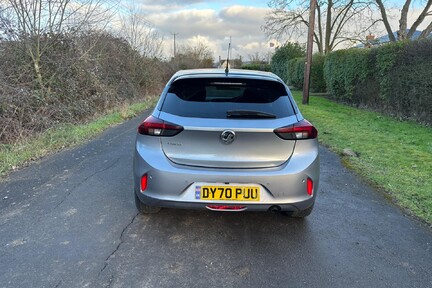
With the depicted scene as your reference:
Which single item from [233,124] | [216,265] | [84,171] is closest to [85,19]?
[84,171]

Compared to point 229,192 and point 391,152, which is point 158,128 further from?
point 391,152

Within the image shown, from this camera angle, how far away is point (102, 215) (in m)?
3.58

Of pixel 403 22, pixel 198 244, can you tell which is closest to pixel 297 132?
pixel 198 244

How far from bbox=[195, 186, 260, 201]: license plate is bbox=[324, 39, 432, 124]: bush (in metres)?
9.10

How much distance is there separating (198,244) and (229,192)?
0.62 m

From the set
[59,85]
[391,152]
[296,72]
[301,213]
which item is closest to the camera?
[301,213]

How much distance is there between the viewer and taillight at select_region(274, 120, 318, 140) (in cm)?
291

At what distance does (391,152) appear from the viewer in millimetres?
6426

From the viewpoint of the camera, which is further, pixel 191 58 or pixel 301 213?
pixel 191 58

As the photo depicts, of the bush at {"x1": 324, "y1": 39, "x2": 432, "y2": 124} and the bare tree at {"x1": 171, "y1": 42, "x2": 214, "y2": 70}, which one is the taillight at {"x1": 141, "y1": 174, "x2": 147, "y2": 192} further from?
the bare tree at {"x1": 171, "y1": 42, "x2": 214, "y2": 70}

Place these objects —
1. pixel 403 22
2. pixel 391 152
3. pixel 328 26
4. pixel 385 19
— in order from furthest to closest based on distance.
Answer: pixel 328 26
pixel 385 19
pixel 403 22
pixel 391 152

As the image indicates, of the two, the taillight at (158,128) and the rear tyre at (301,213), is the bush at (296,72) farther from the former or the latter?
the taillight at (158,128)

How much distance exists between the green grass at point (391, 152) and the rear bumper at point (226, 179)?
1.75m

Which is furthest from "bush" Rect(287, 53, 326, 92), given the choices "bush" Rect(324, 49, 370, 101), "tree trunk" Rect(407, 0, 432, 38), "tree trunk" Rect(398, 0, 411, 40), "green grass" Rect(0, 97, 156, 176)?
"green grass" Rect(0, 97, 156, 176)
